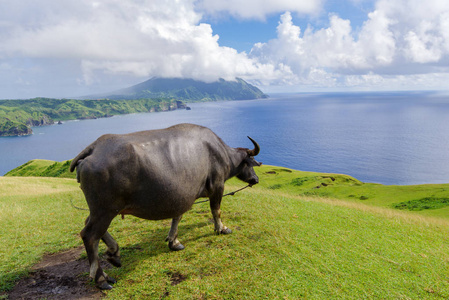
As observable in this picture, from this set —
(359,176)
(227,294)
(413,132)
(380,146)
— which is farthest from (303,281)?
(413,132)

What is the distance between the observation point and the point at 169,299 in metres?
6.66

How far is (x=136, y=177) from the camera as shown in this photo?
263 inches

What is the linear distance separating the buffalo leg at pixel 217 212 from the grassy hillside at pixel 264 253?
12.4 inches

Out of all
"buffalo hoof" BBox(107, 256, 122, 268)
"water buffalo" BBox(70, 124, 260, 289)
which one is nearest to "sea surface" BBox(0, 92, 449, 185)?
"water buffalo" BBox(70, 124, 260, 289)

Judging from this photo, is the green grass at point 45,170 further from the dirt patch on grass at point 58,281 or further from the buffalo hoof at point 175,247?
the buffalo hoof at point 175,247

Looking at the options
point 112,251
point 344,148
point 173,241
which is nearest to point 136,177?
point 112,251

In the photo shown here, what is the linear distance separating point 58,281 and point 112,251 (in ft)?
5.27

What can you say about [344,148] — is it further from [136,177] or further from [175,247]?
[136,177]

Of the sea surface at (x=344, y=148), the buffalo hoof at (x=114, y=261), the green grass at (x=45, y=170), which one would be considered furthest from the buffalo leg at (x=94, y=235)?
the sea surface at (x=344, y=148)

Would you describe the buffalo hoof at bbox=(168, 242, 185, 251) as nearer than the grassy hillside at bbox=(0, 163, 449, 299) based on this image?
No

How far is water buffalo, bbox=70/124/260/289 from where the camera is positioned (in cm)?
644

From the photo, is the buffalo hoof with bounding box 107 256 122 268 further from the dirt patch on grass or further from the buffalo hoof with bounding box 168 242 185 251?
the buffalo hoof with bounding box 168 242 185 251

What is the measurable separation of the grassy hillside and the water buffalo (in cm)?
180

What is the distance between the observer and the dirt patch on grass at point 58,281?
6984 millimetres
